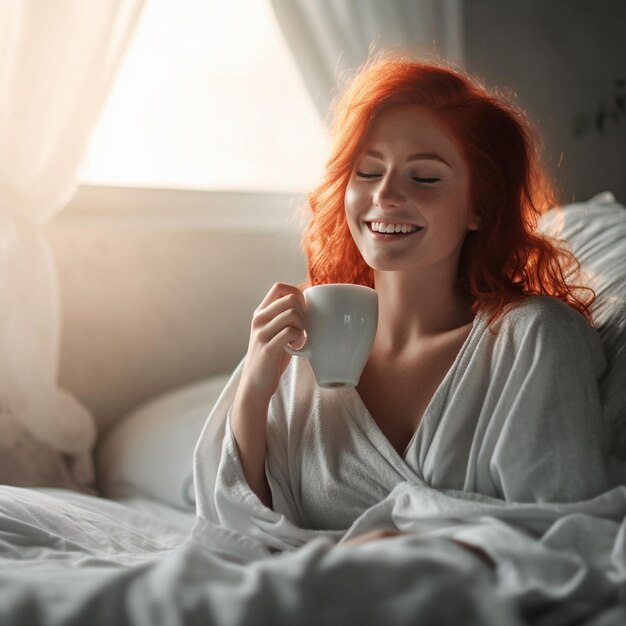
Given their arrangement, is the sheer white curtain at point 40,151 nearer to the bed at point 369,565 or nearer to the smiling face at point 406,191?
the bed at point 369,565

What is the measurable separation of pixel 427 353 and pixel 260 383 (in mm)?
267

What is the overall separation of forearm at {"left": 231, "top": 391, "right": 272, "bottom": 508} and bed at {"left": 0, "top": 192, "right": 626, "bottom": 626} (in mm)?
117

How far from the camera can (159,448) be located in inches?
75.8

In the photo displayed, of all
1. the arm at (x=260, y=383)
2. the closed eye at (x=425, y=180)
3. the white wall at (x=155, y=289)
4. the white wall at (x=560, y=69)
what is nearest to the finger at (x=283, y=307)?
the arm at (x=260, y=383)

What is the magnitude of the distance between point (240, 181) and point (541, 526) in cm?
169

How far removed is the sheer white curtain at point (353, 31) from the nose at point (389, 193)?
1127mm

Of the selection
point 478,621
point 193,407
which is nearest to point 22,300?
point 193,407

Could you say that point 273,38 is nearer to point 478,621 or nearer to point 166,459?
point 166,459

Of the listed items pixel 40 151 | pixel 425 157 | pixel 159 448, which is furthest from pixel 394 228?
pixel 40 151

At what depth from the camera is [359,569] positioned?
787 mm

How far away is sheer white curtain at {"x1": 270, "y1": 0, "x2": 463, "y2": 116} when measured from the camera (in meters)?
2.37

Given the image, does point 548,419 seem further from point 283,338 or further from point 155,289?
point 155,289

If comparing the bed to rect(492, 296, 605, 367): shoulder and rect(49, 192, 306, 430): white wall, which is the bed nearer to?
rect(492, 296, 605, 367): shoulder

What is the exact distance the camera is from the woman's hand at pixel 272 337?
122 centimetres
